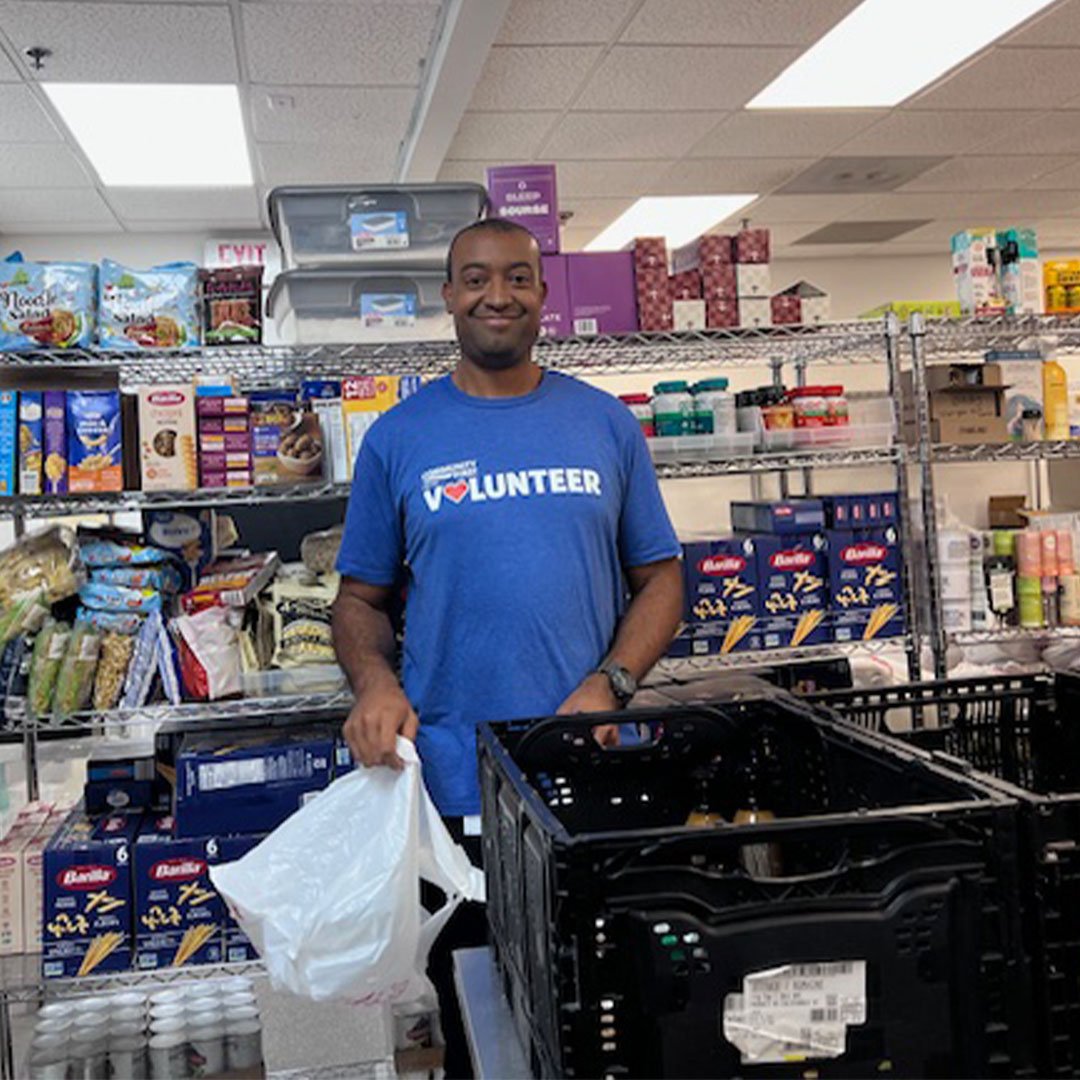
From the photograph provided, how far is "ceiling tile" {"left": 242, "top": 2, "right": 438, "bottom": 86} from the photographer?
142 inches

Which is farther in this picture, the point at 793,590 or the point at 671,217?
the point at 671,217

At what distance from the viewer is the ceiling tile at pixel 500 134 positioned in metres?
4.66

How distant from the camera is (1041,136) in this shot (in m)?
5.35

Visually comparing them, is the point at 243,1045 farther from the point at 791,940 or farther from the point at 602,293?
the point at 791,940

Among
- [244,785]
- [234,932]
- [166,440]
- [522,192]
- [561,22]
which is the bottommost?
[234,932]

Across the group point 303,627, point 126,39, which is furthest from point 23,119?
point 303,627

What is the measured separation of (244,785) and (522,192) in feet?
5.19

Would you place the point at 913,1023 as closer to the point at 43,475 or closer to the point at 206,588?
the point at 206,588

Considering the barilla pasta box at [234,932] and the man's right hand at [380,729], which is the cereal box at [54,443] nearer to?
the barilla pasta box at [234,932]

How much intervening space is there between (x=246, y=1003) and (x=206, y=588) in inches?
39.1

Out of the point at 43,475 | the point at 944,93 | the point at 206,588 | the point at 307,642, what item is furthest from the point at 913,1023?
the point at 944,93

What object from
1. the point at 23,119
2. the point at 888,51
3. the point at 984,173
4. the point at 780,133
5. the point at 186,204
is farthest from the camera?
the point at 984,173

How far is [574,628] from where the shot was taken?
6.20 feet

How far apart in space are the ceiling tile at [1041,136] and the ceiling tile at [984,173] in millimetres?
129
